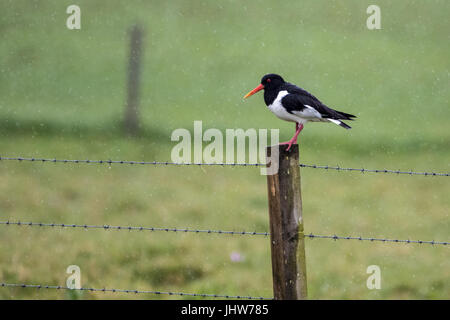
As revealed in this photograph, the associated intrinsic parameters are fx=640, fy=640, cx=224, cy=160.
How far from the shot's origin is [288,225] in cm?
461

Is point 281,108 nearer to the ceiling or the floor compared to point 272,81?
nearer to the floor

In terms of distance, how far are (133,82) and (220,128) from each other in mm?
2792

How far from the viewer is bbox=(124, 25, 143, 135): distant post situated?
16.4 meters

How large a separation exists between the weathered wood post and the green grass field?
4.20 metres

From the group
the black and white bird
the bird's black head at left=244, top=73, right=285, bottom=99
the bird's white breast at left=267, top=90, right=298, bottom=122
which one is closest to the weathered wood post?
the black and white bird

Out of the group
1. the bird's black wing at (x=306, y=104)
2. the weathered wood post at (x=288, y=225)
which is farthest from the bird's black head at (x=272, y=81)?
the weathered wood post at (x=288, y=225)

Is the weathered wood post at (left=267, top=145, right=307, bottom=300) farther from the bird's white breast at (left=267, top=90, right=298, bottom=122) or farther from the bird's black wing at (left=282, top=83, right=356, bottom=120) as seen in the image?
the bird's white breast at (left=267, top=90, right=298, bottom=122)

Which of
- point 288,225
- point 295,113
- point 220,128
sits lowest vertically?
point 288,225

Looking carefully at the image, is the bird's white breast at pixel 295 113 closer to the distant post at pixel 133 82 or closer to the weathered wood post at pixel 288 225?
the weathered wood post at pixel 288 225

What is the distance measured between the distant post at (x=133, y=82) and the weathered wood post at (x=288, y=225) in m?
12.1

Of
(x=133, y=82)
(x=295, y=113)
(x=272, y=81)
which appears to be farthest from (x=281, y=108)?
(x=133, y=82)

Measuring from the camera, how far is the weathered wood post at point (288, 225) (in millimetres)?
4590

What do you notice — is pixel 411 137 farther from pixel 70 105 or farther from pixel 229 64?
pixel 70 105

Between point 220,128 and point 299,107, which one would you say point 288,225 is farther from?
point 220,128
